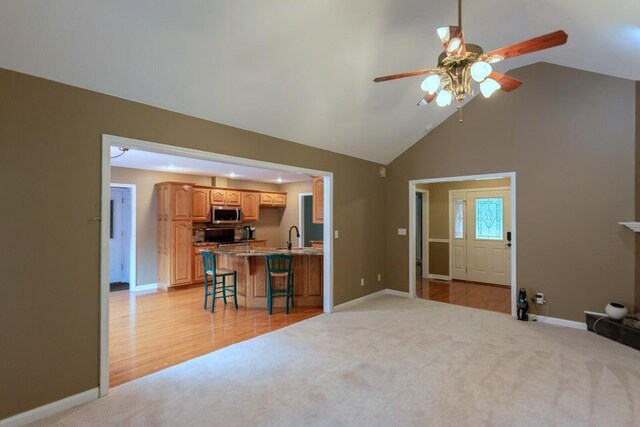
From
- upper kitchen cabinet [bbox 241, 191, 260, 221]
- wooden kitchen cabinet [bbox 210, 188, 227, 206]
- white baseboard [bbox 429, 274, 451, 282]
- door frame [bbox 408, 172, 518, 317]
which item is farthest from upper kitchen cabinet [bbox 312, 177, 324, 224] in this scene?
white baseboard [bbox 429, 274, 451, 282]

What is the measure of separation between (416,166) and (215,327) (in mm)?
4220

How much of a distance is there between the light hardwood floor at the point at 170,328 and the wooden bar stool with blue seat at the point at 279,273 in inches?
9.6

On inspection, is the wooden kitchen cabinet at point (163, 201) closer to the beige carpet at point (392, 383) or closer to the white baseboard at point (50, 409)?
the beige carpet at point (392, 383)

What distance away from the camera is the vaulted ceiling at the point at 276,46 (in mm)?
2168

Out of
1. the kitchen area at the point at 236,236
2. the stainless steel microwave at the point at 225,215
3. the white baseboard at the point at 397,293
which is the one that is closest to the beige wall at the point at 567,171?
the white baseboard at the point at 397,293

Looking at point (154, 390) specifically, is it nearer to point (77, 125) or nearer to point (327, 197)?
point (77, 125)

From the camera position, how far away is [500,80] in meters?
2.51

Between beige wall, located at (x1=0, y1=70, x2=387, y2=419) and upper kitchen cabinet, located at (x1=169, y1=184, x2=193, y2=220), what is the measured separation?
381 cm

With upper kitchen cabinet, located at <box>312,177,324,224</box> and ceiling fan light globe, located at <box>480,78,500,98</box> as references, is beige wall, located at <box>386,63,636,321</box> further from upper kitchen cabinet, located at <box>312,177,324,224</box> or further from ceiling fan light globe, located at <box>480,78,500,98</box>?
ceiling fan light globe, located at <box>480,78,500,98</box>

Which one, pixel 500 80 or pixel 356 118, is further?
pixel 356 118

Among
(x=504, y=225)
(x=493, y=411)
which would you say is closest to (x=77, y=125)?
(x=493, y=411)

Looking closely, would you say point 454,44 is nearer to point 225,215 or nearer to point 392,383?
point 392,383

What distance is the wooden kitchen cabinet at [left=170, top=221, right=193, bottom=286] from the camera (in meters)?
Result: 6.37

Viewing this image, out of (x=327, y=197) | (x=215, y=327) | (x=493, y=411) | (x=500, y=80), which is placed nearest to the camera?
(x=493, y=411)
